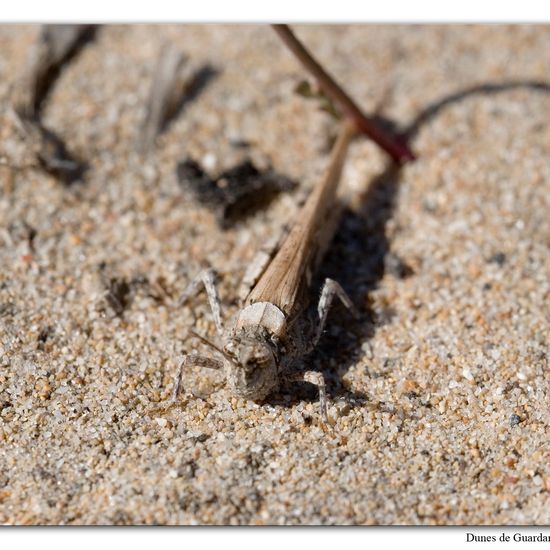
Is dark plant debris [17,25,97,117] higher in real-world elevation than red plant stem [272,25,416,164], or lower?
higher

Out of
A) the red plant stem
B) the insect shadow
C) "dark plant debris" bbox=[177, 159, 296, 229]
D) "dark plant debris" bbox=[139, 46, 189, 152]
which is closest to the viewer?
the insect shadow

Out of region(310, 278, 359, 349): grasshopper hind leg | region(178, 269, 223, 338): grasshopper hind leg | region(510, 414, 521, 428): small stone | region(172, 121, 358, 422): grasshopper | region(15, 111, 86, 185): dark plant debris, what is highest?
region(15, 111, 86, 185): dark plant debris

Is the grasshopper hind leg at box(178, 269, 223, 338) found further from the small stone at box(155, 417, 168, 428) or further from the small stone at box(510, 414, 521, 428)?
the small stone at box(510, 414, 521, 428)

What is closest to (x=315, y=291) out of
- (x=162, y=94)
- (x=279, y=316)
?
(x=279, y=316)

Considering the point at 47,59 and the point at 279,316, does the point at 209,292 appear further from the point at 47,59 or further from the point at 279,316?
the point at 47,59

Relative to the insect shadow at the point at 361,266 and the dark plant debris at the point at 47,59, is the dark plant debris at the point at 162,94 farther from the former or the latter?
the insect shadow at the point at 361,266

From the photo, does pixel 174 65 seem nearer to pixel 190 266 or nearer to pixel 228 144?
pixel 228 144

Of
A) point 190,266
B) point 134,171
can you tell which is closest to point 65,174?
point 134,171

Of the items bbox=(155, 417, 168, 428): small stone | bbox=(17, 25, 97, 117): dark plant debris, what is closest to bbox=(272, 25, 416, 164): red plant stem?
bbox=(17, 25, 97, 117): dark plant debris
